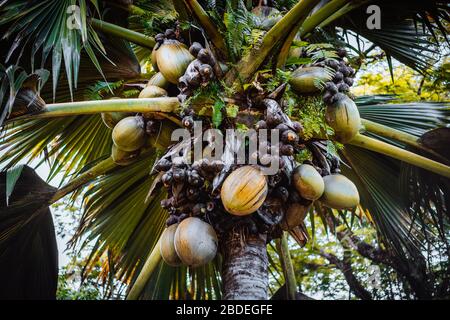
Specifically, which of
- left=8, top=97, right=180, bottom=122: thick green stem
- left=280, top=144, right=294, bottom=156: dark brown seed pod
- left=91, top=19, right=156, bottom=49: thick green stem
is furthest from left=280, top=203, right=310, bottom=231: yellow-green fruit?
left=91, top=19, right=156, bottom=49: thick green stem

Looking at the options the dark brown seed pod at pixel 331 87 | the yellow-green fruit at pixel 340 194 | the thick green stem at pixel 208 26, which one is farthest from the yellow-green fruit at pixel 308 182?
the thick green stem at pixel 208 26

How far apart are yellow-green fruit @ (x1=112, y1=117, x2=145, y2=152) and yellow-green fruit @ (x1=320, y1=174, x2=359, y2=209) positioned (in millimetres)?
1127

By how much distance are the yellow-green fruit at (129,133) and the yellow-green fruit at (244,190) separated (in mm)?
785

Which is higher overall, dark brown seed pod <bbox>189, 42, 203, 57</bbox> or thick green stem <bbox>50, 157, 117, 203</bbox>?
dark brown seed pod <bbox>189, 42, 203, 57</bbox>

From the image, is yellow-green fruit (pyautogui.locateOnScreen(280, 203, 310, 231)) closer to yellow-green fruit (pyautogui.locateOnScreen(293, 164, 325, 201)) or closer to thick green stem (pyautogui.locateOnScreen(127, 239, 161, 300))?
yellow-green fruit (pyautogui.locateOnScreen(293, 164, 325, 201))

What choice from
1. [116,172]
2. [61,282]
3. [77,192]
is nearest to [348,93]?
[116,172]

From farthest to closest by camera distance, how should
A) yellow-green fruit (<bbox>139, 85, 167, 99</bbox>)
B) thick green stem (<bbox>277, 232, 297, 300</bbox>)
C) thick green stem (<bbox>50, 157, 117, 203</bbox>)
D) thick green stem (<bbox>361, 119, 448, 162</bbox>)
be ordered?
1. thick green stem (<bbox>277, 232, 297, 300</bbox>)
2. thick green stem (<bbox>50, 157, 117, 203</bbox>)
3. thick green stem (<bbox>361, 119, 448, 162</bbox>)
4. yellow-green fruit (<bbox>139, 85, 167, 99</bbox>)

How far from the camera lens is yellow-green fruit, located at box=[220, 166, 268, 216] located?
8.95 feet

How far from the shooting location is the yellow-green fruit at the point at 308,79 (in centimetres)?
312

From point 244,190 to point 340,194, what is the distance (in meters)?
0.59

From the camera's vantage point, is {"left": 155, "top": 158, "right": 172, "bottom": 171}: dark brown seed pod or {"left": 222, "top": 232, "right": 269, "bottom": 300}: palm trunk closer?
{"left": 222, "top": 232, "right": 269, "bottom": 300}: palm trunk

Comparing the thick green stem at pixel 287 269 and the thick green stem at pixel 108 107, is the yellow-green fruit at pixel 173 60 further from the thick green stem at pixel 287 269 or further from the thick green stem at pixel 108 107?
the thick green stem at pixel 287 269

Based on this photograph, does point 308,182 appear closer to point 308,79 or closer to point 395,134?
point 308,79

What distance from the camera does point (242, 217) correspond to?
2984mm
